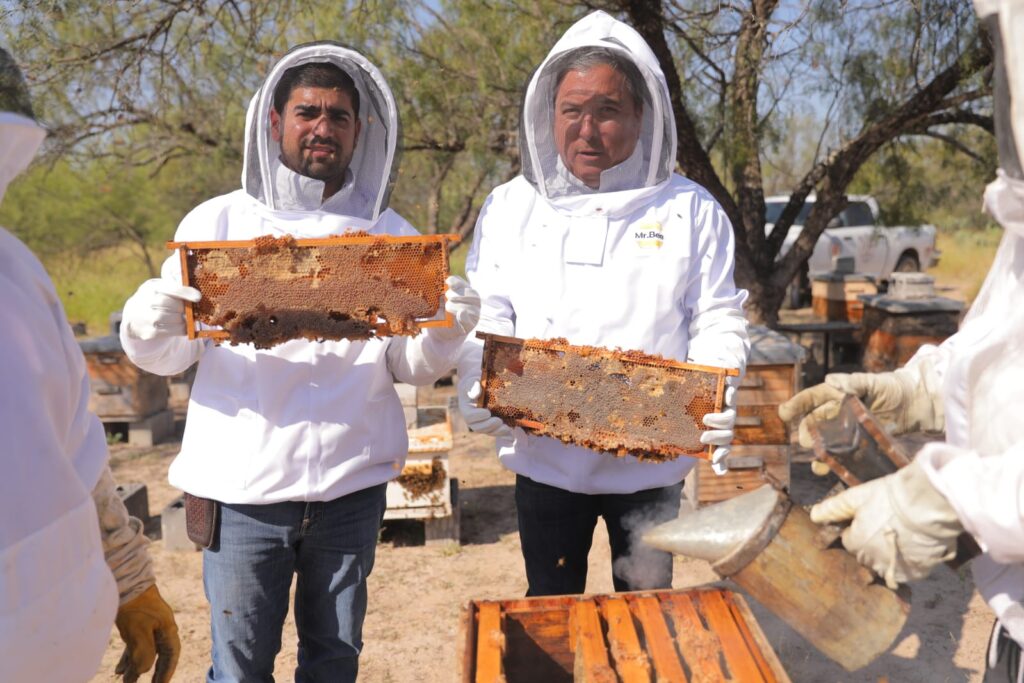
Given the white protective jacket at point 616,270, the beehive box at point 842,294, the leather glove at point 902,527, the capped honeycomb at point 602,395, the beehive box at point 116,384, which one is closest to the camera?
the leather glove at point 902,527

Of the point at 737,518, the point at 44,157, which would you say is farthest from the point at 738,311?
the point at 44,157

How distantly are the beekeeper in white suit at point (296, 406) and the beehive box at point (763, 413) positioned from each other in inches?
108

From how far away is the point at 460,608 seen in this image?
2.88 m

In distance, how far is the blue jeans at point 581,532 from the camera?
2.58m

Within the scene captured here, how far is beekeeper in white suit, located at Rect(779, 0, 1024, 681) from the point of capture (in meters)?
1.38

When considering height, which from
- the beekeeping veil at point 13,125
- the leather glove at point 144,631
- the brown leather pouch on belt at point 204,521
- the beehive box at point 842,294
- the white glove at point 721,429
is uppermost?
the beekeeping veil at point 13,125

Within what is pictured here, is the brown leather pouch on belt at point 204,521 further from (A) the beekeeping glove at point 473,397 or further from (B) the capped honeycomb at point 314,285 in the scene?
(A) the beekeeping glove at point 473,397

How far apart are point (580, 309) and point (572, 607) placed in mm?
887

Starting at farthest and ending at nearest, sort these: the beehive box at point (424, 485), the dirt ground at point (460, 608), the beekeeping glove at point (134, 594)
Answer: the beehive box at point (424, 485), the dirt ground at point (460, 608), the beekeeping glove at point (134, 594)

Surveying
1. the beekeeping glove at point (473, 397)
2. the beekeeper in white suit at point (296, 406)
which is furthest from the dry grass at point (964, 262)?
the beekeeper in white suit at point (296, 406)

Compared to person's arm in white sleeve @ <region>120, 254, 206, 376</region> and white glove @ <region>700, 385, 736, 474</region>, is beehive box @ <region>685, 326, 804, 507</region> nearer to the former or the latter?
white glove @ <region>700, 385, 736, 474</region>

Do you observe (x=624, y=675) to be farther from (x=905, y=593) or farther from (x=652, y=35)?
(x=652, y=35)

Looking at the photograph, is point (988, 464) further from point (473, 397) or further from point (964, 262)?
point (964, 262)

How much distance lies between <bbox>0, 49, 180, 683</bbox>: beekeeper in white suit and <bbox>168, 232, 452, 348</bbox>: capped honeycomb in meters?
0.71
